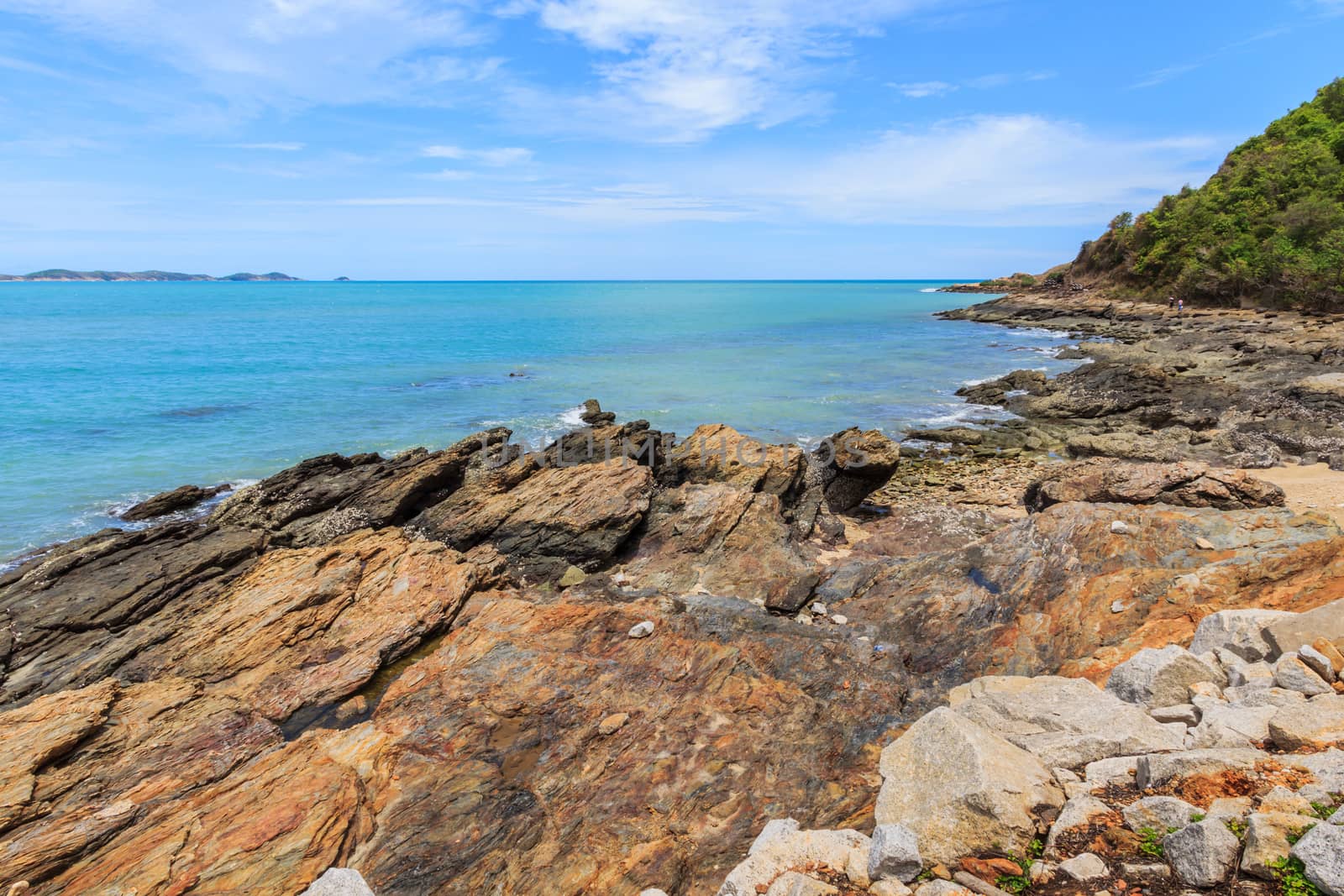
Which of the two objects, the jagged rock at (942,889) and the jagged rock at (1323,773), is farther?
the jagged rock at (942,889)

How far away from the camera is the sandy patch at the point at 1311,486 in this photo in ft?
46.1

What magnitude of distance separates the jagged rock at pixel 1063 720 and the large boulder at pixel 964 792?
0.44m

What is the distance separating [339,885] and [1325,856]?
7.33 metres

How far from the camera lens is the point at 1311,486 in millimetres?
16750

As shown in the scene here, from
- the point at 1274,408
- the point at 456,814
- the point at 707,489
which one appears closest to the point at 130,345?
the point at 707,489

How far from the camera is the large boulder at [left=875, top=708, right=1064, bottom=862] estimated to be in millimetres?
5527

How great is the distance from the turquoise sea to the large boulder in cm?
2413

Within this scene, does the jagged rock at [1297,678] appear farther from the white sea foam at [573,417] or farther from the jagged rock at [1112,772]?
the white sea foam at [573,417]

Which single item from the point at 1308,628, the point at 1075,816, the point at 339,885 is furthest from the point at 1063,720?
the point at 339,885

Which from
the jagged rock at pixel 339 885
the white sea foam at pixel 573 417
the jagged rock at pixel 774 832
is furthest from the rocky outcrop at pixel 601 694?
the white sea foam at pixel 573 417

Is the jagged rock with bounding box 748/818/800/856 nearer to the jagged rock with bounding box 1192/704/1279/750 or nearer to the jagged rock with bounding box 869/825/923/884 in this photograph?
the jagged rock with bounding box 869/825/923/884

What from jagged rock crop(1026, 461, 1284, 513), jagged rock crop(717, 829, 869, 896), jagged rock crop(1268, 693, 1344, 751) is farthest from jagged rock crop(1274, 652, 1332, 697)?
jagged rock crop(1026, 461, 1284, 513)

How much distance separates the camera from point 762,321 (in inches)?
4240

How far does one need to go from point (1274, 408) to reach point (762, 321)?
84206 millimetres
